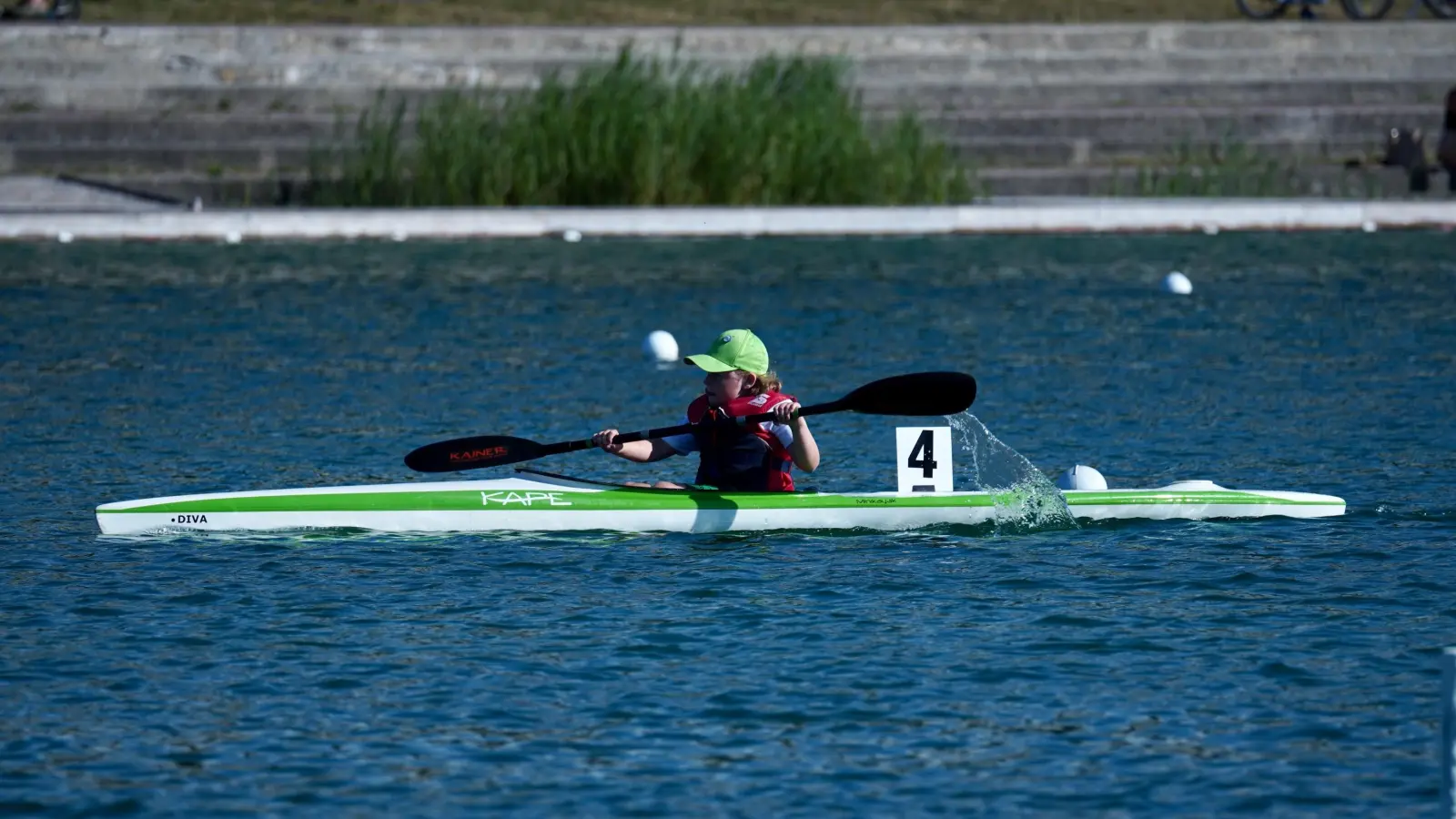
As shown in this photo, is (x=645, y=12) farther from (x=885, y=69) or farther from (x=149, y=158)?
(x=149, y=158)

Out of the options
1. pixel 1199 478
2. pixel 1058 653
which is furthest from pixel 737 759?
pixel 1199 478

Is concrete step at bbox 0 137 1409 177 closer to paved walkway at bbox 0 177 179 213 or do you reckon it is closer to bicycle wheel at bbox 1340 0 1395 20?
paved walkway at bbox 0 177 179 213

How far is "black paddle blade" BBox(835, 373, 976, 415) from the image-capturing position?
11.2m

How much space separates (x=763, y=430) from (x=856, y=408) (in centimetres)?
74

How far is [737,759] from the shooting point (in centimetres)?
732

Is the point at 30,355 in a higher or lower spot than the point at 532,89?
lower

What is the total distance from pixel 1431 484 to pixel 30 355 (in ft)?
35.1

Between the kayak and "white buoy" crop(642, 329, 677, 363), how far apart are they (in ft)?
22.9

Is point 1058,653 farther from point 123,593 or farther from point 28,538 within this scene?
point 28,538

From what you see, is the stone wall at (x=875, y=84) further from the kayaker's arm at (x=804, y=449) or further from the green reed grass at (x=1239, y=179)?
the kayaker's arm at (x=804, y=449)

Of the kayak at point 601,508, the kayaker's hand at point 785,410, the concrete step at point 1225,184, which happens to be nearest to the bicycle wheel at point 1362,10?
the concrete step at point 1225,184

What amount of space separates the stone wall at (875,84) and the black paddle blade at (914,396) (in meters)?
15.4

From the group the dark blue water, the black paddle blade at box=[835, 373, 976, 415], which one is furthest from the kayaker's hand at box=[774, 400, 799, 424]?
the black paddle blade at box=[835, 373, 976, 415]

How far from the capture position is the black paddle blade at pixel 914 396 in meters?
11.2
